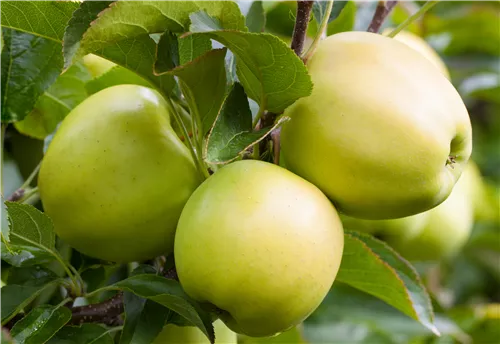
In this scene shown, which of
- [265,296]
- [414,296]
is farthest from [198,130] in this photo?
[414,296]

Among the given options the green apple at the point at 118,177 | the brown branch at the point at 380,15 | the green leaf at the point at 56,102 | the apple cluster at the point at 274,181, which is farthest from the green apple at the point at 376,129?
the green leaf at the point at 56,102

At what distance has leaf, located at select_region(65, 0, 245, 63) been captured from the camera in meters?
0.55

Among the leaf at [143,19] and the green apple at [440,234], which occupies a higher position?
the leaf at [143,19]

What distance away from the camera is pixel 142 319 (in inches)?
25.6

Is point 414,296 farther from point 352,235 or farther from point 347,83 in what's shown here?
point 347,83

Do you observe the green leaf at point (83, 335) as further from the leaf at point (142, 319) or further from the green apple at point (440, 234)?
the green apple at point (440, 234)

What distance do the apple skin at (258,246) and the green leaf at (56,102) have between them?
0.34 meters

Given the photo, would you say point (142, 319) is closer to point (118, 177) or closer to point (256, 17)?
point (118, 177)

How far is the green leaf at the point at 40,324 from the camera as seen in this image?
61cm

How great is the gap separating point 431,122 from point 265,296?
8.0 inches

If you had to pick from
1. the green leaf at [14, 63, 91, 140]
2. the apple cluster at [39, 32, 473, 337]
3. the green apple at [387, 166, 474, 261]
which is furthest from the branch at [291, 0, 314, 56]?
the green apple at [387, 166, 474, 261]

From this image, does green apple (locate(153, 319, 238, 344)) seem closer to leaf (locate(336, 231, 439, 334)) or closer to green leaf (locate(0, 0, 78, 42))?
leaf (locate(336, 231, 439, 334))

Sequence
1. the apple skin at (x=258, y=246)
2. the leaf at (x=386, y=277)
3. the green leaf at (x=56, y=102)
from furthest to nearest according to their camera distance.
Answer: the green leaf at (x=56, y=102) < the leaf at (x=386, y=277) < the apple skin at (x=258, y=246)

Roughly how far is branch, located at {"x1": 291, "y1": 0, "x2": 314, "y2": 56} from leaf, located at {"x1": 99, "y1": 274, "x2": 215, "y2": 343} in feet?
0.83
